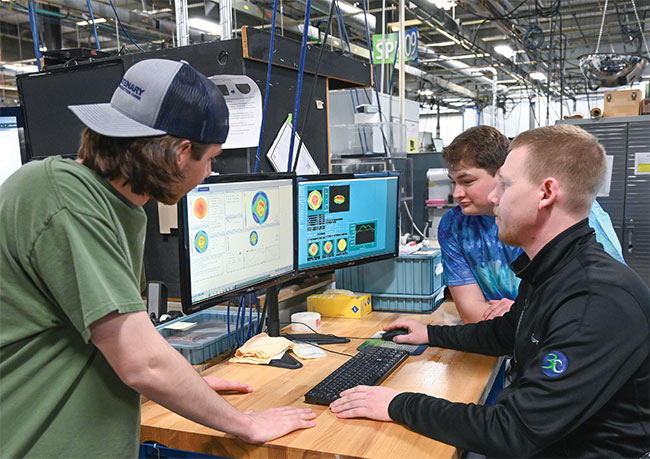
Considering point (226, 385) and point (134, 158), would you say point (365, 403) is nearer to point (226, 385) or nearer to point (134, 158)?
point (226, 385)

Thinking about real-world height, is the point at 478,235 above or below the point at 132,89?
below

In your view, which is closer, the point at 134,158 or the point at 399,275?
the point at 134,158

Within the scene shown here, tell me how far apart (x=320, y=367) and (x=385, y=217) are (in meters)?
0.71

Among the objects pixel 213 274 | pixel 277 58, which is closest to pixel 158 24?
pixel 277 58

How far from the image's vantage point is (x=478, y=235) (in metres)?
1.94

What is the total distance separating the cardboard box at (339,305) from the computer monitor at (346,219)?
16cm

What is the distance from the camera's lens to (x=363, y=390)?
4.01ft

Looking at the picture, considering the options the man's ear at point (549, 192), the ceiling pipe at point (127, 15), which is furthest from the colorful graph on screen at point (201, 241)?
the ceiling pipe at point (127, 15)

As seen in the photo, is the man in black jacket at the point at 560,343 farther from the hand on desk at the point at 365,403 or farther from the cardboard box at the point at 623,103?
the cardboard box at the point at 623,103

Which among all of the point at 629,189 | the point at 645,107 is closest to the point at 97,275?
the point at 629,189

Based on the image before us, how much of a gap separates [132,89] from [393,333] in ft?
3.62

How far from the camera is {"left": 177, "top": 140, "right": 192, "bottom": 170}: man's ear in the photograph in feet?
2.91

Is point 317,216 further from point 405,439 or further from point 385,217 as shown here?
point 405,439

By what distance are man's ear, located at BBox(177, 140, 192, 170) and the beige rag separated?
75cm
